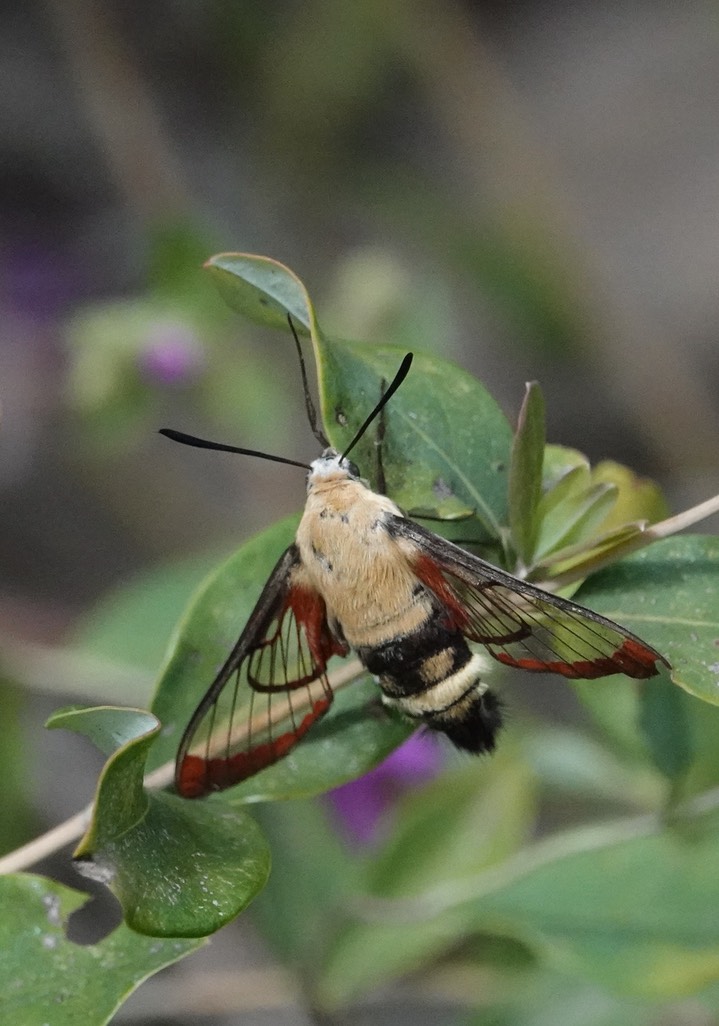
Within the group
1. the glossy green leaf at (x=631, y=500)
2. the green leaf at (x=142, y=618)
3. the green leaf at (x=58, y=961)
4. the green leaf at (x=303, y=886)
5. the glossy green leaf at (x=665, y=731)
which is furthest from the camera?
the green leaf at (x=142, y=618)

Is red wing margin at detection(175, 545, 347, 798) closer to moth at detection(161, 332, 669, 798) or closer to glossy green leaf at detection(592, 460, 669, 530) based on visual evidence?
moth at detection(161, 332, 669, 798)

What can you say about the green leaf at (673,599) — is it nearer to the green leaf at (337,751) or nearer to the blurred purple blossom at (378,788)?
the green leaf at (337,751)

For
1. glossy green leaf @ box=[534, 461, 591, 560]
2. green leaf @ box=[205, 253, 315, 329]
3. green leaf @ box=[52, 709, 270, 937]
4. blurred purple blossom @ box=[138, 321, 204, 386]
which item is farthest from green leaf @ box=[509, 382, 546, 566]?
blurred purple blossom @ box=[138, 321, 204, 386]

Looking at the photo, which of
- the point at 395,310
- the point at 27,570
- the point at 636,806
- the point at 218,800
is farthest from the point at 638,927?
the point at 27,570

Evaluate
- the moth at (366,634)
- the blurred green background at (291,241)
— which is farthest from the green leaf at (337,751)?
the blurred green background at (291,241)

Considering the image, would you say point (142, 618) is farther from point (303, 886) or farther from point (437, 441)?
point (437, 441)

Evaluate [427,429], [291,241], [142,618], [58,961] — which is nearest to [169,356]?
[142,618]

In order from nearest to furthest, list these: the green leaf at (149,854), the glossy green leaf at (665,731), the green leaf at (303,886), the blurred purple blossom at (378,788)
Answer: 1. the green leaf at (149,854)
2. the glossy green leaf at (665,731)
3. the green leaf at (303,886)
4. the blurred purple blossom at (378,788)

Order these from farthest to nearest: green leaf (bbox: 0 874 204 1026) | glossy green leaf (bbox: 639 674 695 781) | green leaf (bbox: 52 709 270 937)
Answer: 1. glossy green leaf (bbox: 639 674 695 781)
2. green leaf (bbox: 0 874 204 1026)
3. green leaf (bbox: 52 709 270 937)
